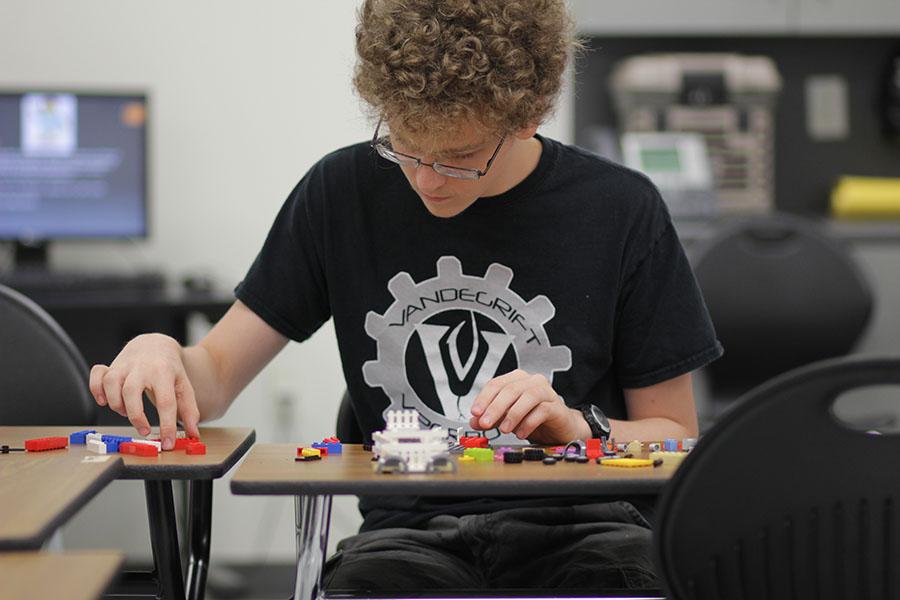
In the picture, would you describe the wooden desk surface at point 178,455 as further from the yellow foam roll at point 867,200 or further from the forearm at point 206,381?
the yellow foam roll at point 867,200

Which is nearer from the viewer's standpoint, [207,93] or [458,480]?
[458,480]

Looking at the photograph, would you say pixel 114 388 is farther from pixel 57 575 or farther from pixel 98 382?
pixel 57 575

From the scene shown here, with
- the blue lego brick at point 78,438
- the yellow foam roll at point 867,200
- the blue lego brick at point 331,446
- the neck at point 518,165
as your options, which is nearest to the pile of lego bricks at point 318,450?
the blue lego brick at point 331,446

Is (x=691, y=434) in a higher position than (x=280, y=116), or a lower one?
lower

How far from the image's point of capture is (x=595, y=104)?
371 centimetres

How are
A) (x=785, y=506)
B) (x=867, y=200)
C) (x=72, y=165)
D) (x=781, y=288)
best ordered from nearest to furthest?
(x=785, y=506) < (x=781, y=288) < (x=72, y=165) < (x=867, y=200)

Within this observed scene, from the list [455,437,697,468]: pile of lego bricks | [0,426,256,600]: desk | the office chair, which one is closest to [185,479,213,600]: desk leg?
[0,426,256,600]: desk

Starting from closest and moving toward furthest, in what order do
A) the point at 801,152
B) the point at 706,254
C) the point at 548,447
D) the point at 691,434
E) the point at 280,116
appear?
the point at 548,447
the point at 691,434
the point at 706,254
the point at 280,116
the point at 801,152

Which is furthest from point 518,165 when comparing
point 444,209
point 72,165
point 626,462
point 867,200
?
point 867,200

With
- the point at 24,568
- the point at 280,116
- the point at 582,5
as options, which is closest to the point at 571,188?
the point at 24,568

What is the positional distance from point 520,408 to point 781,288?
1559 mm

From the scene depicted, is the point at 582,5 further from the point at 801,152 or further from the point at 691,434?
the point at 691,434

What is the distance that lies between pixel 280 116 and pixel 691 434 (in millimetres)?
1999

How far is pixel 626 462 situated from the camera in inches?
40.3
